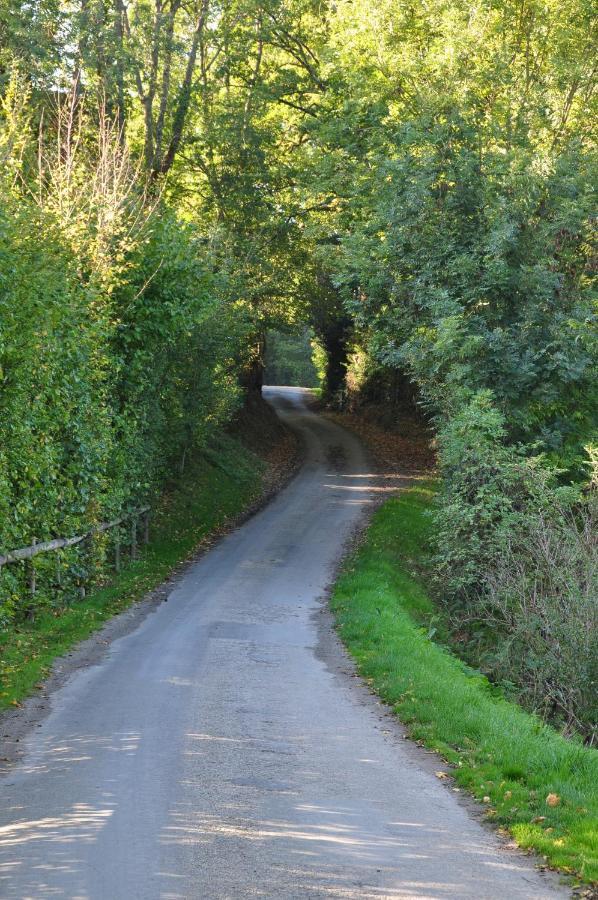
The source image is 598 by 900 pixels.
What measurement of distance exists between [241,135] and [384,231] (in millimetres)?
8617

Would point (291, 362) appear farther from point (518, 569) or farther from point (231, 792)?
point (231, 792)

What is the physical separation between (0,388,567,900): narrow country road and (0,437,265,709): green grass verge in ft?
2.48

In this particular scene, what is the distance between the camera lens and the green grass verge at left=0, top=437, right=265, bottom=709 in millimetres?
12492

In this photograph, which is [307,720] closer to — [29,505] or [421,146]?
[29,505]

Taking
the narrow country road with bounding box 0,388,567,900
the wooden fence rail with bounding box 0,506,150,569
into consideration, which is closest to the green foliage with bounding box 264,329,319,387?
the wooden fence rail with bounding box 0,506,150,569

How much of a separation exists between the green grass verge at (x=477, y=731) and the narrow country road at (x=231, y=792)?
323 mm

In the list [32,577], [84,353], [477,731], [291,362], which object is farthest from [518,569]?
[291,362]

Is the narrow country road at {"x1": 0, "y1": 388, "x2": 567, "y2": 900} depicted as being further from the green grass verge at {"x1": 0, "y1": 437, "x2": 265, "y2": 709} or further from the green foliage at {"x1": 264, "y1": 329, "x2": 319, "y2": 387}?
the green foliage at {"x1": 264, "y1": 329, "x2": 319, "y2": 387}

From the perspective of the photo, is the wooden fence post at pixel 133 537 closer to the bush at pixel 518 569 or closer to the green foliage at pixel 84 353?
the green foliage at pixel 84 353

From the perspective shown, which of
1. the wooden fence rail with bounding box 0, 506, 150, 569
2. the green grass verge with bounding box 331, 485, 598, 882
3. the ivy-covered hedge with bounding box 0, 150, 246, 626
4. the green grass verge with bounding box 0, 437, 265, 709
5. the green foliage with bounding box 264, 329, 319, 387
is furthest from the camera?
the green foliage with bounding box 264, 329, 319, 387

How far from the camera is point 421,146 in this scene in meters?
22.8

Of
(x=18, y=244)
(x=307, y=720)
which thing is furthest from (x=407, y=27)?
(x=307, y=720)

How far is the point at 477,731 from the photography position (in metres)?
10.0

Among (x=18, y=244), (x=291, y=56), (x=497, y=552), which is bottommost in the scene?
(x=497, y=552)
